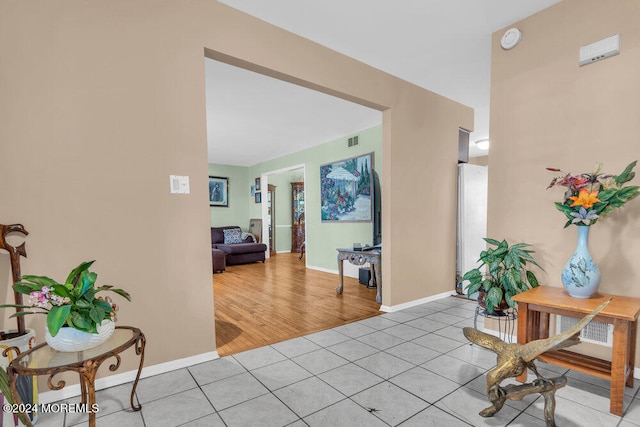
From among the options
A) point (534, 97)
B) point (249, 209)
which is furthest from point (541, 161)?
point (249, 209)

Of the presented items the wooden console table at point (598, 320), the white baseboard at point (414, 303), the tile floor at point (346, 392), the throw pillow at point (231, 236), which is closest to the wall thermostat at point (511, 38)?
the wooden console table at point (598, 320)

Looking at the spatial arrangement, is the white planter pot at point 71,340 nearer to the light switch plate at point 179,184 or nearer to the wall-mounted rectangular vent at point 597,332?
the light switch plate at point 179,184

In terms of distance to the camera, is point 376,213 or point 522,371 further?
point 376,213

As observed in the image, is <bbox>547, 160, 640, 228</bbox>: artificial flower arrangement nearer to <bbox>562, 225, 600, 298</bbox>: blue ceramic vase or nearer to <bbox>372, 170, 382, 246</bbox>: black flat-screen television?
<bbox>562, 225, 600, 298</bbox>: blue ceramic vase

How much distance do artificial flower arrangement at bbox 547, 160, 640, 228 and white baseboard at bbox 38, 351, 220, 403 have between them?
260cm

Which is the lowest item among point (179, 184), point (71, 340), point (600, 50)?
point (71, 340)

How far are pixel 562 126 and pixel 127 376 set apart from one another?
347 cm

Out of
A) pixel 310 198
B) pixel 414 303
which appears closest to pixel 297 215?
Result: pixel 310 198

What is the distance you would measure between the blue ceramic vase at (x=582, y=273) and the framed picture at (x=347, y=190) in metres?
3.04

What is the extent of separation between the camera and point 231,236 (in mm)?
7328

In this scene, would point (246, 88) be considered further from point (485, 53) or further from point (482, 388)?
point (482, 388)

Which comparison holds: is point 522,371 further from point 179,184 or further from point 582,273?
point 179,184

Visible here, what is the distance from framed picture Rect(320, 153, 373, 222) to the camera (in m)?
4.90

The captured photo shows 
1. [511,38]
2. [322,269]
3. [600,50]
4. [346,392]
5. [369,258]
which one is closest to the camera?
[346,392]
